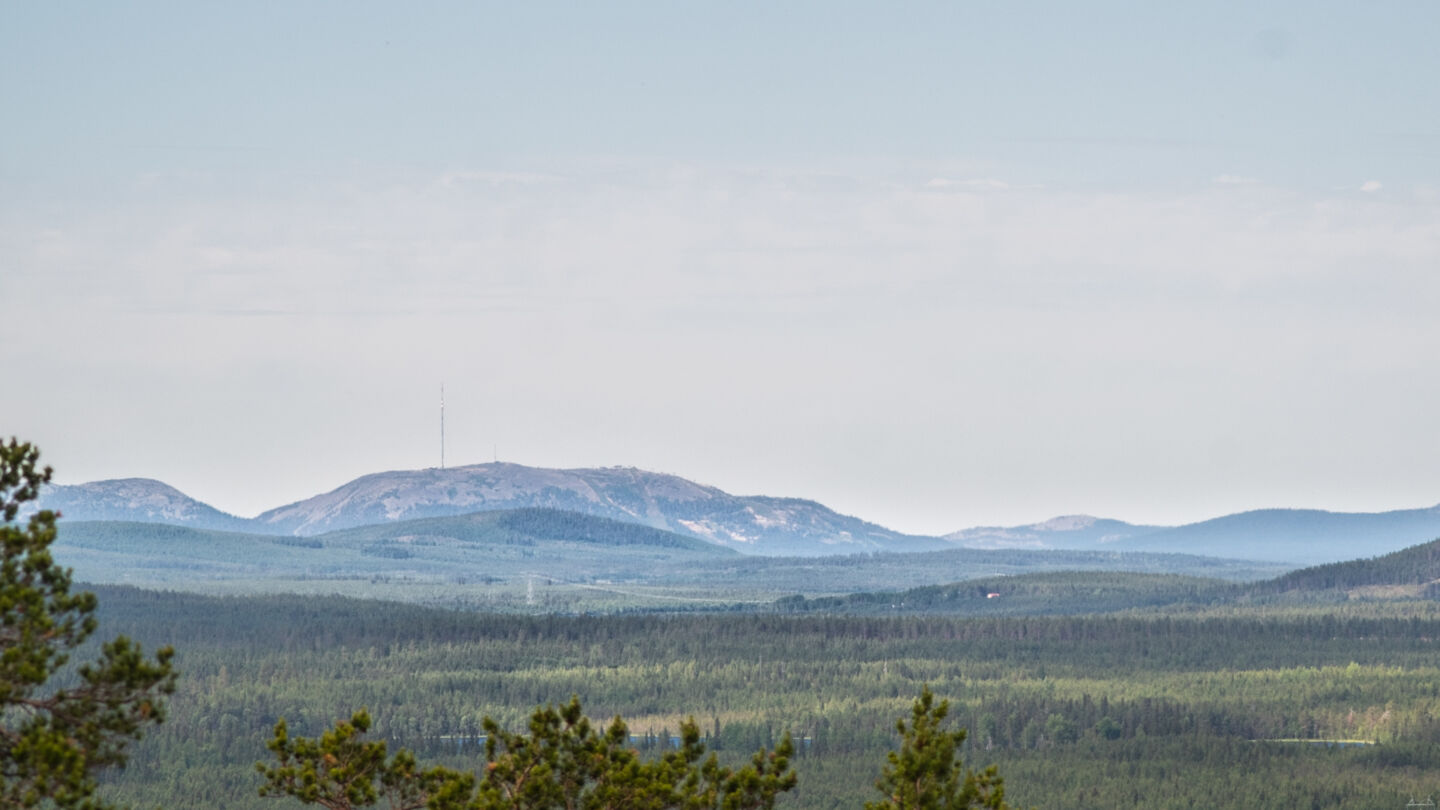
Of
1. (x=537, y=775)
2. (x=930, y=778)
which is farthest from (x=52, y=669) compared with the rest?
(x=930, y=778)

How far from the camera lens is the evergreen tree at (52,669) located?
31156 millimetres

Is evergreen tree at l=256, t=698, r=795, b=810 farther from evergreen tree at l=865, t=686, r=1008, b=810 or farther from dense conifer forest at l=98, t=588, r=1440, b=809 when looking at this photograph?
dense conifer forest at l=98, t=588, r=1440, b=809

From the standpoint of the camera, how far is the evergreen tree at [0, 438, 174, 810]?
102 feet

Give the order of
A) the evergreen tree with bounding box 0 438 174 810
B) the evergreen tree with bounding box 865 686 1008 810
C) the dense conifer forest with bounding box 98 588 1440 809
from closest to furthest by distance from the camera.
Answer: the evergreen tree with bounding box 0 438 174 810 < the evergreen tree with bounding box 865 686 1008 810 < the dense conifer forest with bounding box 98 588 1440 809

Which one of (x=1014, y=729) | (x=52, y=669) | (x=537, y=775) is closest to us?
(x=52, y=669)

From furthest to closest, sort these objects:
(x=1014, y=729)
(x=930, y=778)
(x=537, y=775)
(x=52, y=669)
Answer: (x=1014, y=729)
(x=930, y=778)
(x=537, y=775)
(x=52, y=669)

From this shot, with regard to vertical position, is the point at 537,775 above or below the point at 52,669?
below

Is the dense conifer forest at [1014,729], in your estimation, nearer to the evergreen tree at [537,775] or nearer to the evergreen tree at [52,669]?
the evergreen tree at [537,775]

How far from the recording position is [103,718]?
107 ft

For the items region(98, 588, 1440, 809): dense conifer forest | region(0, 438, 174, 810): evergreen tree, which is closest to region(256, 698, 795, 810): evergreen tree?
region(0, 438, 174, 810): evergreen tree

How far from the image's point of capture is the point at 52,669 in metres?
32.2

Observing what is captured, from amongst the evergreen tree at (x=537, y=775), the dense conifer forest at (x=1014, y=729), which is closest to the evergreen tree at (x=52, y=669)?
the evergreen tree at (x=537, y=775)

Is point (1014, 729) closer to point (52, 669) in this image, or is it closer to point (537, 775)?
point (537, 775)

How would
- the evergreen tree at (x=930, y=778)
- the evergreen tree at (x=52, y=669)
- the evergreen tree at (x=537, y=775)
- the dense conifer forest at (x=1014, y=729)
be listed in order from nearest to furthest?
the evergreen tree at (x=52, y=669) < the evergreen tree at (x=537, y=775) < the evergreen tree at (x=930, y=778) < the dense conifer forest at (x=1014, y=729)
